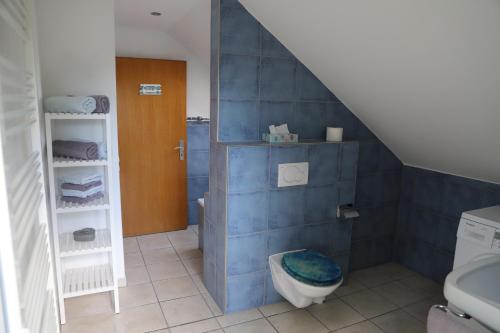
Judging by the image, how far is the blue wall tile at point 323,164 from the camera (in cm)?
257

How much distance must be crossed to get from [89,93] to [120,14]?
3.38 feet

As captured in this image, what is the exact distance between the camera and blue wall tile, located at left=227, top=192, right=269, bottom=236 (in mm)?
2369

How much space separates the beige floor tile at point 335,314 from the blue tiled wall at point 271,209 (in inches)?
12.0

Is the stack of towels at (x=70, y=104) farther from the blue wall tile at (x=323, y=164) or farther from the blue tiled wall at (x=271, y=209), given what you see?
the blue wall tile at (x=323, y=164)

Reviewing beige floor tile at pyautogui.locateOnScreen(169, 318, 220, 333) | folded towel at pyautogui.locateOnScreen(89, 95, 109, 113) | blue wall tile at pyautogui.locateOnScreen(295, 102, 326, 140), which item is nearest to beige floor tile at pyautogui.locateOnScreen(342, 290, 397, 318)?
beige floor tile at pyautogui.locateOnScreen(169, 318, 220, 333)

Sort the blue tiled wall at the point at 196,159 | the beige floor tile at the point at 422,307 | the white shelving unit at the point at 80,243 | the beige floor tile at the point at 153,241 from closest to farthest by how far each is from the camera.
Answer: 1. the white shelving unit at the point at 80,243
2. the beige floor tile at the point at 422,307
3. the beige floor tile at the point at 153,241
4. the blue tiled wall at the point at 196,159

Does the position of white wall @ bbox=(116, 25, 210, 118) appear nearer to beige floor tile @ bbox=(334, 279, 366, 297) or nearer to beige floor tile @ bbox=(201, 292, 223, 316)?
beige floor tile @ bbox=(201, 292, 223, 316)

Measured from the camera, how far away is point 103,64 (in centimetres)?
248

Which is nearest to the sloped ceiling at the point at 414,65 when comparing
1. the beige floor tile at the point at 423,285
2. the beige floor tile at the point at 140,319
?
the beige floor tile at the point at 423,285

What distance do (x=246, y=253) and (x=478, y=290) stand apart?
137 cm

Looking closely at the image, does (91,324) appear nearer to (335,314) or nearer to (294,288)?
(294,288)

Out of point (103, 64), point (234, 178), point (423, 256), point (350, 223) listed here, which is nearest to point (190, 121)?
point (103, 64)

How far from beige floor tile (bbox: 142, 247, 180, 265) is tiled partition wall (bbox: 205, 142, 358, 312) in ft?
2.24

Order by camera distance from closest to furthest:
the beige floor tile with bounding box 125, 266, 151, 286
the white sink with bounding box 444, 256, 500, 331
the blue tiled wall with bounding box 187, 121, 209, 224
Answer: the white sink with bounding box 444, 256, 500, 331
the beige floor tile with bounding box 125, 266, 151, 286
the blue tiled wall with bounding box 187, 121, 209, 224
